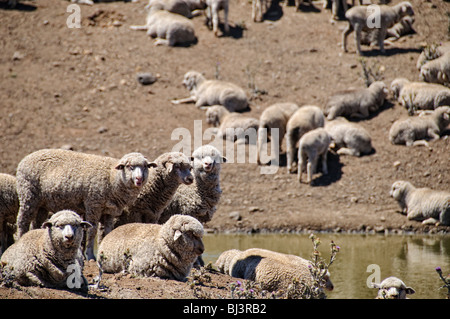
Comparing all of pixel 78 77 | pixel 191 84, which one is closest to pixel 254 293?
pixel 191 84

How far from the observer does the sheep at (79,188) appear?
10.8 m

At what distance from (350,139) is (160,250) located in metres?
10.8

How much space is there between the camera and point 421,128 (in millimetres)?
19281

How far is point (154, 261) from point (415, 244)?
782 cm

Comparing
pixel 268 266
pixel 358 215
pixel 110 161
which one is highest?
pixel 110 161

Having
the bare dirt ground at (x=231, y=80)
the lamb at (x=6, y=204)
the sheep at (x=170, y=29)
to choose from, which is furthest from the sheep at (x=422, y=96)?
the lamb at (x=6, y=204)

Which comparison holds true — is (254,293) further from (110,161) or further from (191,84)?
(191,84)

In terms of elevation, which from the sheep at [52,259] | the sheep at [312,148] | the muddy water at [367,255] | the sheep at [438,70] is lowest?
the muddy water at [367,255]

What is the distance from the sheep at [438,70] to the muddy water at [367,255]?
23.3ft

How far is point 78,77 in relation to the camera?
77.3 ft

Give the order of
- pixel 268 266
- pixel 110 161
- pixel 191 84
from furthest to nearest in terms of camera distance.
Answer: pixel 191 84, pixel 110 161, pixel 268 266

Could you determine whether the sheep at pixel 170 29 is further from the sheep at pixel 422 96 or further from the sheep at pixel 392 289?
the sheep at pixel 392 289

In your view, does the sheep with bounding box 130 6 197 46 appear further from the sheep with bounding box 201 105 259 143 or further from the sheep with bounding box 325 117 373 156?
the sheep with bounding box 325 117 373 156
